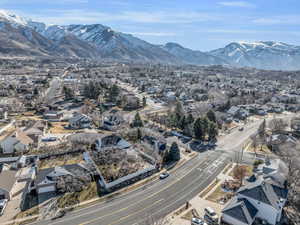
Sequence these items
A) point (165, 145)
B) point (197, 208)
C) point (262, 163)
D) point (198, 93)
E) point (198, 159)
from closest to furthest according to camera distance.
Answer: point (197, 208)
point (262, 163)
point (198, 159)
point (165, 145)
point (198, 93)

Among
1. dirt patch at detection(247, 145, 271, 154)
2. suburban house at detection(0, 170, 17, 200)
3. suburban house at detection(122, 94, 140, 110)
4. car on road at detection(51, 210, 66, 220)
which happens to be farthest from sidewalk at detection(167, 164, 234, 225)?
suburban house at detection(122, 94, 140, 110)

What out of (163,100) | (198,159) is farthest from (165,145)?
(163,100)

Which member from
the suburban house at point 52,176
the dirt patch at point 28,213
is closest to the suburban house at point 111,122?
the suburban house at point 52,176

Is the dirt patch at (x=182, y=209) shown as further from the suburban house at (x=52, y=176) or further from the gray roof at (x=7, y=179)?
the gray roof at (x=7, y=179)

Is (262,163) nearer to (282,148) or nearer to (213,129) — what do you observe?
(282,148)

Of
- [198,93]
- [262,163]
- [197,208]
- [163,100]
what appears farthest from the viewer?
[198,93]

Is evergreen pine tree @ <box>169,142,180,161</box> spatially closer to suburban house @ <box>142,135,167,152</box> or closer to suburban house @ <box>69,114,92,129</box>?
suburban house @ <box>142,135,167,152</box>
